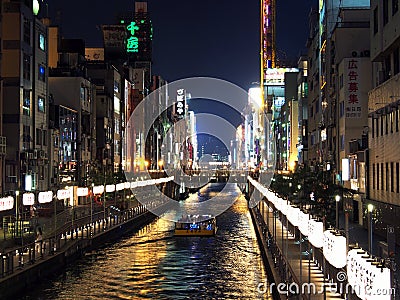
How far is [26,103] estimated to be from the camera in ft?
192

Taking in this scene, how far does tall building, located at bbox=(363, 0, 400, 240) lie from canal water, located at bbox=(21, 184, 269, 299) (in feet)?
25.2

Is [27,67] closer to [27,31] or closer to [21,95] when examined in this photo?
[27,31]

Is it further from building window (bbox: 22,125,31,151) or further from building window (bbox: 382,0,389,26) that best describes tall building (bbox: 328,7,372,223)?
building window (bbox: 22,125,31,151)

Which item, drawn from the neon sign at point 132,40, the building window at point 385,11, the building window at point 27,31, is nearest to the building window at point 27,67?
the building window at point 27,31

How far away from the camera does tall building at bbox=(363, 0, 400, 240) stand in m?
35.2

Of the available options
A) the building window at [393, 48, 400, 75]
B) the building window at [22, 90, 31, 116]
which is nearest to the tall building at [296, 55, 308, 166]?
the building window at [22, 90, 31, 116]

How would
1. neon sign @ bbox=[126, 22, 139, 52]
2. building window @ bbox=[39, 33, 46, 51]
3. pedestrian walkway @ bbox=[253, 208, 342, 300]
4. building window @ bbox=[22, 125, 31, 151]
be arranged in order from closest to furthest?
pedestrian walkway @ bbox=[253, 208, 342, 300], building window @ bbox=[22, 125, 31, 151], building window @ bbox=[39, 33, 46, 51], neon sign @ bbox=[126, 22, 139, 52]

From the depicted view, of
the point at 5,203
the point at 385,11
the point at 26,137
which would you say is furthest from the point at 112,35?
the point at 5,203

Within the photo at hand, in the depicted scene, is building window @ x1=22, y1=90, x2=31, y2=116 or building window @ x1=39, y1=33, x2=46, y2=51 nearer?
building window @ x1=22, y1=90, x2=31, y2=116

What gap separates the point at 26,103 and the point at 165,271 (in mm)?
26974

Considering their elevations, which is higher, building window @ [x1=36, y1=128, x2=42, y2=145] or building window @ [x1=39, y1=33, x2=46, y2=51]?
building window @ [x1=39, y1=33, x2=46, y2=51]

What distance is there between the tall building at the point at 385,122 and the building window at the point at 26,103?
29436mm

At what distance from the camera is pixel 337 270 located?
66.5ft

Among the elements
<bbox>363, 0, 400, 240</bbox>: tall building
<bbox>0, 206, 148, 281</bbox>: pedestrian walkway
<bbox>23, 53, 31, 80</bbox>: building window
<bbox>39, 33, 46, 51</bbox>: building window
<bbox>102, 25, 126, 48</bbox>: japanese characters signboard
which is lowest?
<bbox>0, 206, 148, 281</bbox>: pedestrian walkway
